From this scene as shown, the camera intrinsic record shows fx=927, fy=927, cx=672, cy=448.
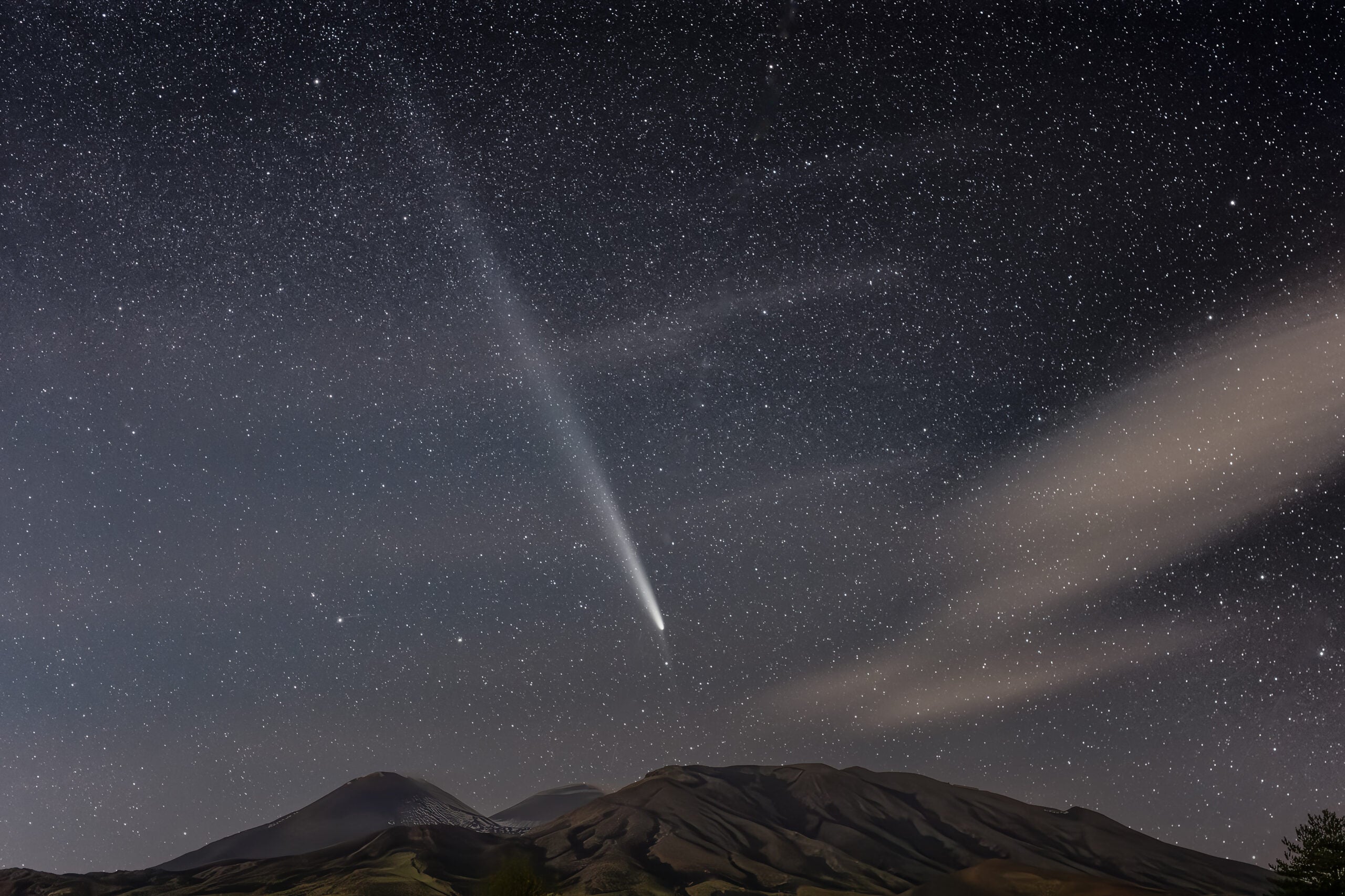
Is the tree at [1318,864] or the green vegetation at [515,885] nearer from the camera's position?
the tree at [1318,864]

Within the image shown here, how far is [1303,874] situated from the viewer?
7362 cm

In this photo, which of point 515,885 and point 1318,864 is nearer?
point 1318,864

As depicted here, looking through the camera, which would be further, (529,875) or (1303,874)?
(529,875)

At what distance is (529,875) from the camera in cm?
15312

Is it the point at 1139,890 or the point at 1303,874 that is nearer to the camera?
the point at 1303,874

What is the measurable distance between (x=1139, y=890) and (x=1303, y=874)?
145 m

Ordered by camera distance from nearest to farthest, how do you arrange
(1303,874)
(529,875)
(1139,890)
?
1. (1303,874)
2. (529,875)
3. (1139,890)

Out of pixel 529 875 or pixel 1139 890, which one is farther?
pixel 1139 890

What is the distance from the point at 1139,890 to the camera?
19662 centimetres

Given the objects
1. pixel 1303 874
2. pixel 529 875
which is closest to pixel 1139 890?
pixel 529 875

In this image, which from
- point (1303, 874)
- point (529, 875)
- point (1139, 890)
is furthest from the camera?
point (1139, 890)

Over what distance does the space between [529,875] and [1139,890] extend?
13224cm

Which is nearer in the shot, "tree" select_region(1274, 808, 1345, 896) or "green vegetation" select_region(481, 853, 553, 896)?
"tree" select_region(1274, 808, 1345, 896)

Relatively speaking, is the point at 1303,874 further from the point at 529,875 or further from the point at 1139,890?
the point at 1139,890
